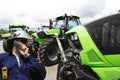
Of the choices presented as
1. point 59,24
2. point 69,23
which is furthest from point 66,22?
point 59,24

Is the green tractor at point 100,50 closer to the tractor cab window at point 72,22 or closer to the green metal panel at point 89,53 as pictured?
the green metal panel at point 89,53

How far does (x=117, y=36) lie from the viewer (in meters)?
5.55

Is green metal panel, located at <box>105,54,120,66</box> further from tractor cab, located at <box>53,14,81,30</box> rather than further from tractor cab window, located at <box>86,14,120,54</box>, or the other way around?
tractor cab, located at <box>53,14,81,30</box>

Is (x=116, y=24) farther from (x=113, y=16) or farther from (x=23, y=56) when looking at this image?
(x=23, y=56)

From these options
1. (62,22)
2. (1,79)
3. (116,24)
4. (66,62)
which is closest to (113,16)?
(116,24)

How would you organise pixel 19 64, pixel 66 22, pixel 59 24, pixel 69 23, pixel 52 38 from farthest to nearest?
pixel 59 24, pixel 69 23, pixel 66 22, pixel 52 38, pixel 19 64

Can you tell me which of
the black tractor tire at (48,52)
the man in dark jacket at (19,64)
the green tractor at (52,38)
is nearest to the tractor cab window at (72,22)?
the green tractor at (52,38)

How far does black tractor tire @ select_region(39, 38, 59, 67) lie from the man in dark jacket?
7.93m

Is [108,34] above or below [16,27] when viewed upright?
above

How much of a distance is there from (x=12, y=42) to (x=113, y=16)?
246cm

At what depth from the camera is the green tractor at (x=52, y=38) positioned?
11.8 m

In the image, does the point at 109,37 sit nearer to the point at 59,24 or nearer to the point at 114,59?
the point at 114,59

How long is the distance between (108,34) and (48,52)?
6600mm

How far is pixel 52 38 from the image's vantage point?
12305 millimetres
